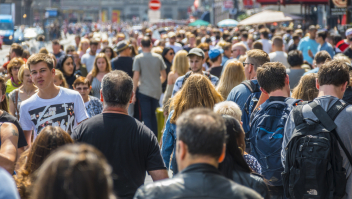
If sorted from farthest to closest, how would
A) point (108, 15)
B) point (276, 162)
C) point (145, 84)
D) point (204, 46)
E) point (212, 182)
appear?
point (108, 15)
point (204, 46)
point (145, 84)
point (276, 162)
point (212, 182)

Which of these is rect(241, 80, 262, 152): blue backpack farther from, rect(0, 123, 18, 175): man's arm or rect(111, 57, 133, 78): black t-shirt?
rect(111, 57, 133, 78): black t-shirt

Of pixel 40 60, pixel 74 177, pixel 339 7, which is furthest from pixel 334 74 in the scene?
pixel 339 7

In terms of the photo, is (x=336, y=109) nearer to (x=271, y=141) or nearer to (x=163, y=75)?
(x=271, y=141)

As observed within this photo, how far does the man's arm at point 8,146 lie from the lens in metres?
3.23

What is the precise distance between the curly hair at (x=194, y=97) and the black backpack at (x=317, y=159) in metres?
0.91

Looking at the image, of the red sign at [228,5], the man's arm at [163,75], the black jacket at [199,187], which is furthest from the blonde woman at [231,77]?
the red sign at [228,5]

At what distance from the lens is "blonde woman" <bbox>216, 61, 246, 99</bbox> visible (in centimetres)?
552

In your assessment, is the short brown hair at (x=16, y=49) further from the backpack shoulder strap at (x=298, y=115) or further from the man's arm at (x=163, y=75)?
the backpack shoulder strap at (x=298, y=115)

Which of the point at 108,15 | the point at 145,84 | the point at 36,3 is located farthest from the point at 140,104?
the point at 108,15

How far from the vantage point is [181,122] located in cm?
204

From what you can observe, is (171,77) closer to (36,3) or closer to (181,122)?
(181,122)

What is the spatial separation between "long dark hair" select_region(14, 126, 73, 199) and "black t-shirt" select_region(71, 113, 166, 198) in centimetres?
59

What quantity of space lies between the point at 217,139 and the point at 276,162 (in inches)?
77.8

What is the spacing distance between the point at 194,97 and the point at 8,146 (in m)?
1.68
